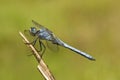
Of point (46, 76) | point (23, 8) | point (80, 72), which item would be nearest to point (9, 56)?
point (80, 72)

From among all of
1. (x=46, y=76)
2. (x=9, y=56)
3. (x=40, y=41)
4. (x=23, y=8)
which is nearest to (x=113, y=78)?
(x=9, y=56)

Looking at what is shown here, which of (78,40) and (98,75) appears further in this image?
(78,40)

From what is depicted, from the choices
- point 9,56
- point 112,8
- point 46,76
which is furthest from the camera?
point 112,8

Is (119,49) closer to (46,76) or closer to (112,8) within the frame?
(112,8)

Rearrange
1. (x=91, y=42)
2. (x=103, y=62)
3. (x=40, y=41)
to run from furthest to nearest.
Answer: (x=91, y=42), (x=103, y=62), (x=40, y=41)

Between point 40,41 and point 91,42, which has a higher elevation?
point 40,41

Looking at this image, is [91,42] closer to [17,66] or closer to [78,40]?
[78,40]
